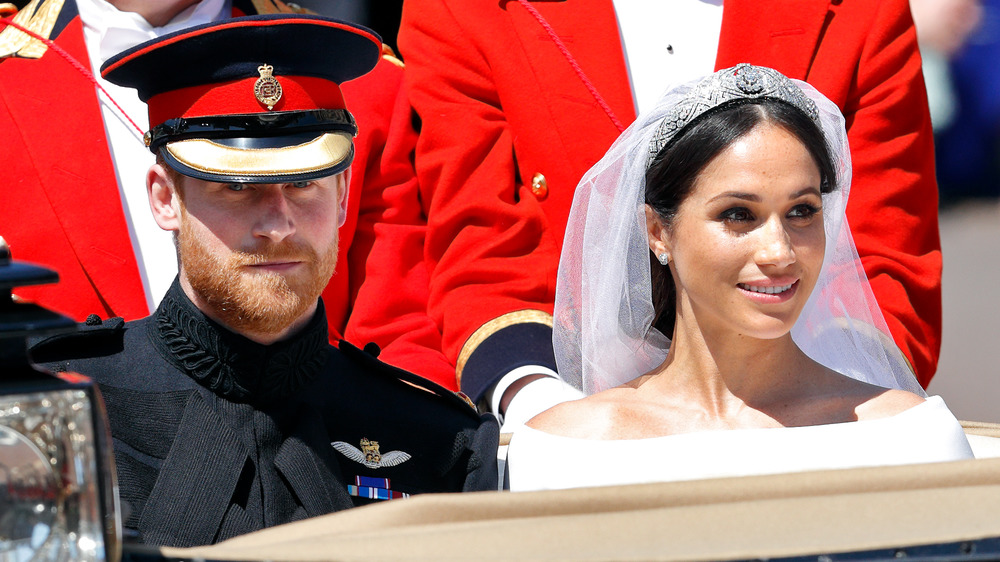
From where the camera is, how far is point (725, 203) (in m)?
1.98

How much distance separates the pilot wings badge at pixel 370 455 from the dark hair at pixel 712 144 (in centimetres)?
66

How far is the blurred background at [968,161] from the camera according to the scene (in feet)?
11.9

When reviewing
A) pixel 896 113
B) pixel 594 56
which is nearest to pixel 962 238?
pixel 896 113

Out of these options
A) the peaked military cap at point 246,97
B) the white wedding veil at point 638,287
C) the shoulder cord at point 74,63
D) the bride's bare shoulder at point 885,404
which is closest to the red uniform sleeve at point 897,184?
the white wedding veil at point 638,287

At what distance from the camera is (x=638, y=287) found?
7.25 feet

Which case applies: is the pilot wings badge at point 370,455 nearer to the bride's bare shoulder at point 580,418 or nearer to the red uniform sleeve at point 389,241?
the bride's bare shoulder at point 580,418

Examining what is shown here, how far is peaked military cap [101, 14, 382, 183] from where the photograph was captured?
6.32 feet

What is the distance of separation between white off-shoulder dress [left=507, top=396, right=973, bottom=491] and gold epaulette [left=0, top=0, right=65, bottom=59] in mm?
1579

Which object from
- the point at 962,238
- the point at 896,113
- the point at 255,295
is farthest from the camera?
the point at 962,238

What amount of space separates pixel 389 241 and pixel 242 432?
87 cm

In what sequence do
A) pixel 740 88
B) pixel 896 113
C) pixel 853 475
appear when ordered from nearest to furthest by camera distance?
pixel 853 475 < pixel 740 88 < pixel 896 113

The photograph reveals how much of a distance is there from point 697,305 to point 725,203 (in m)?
0.22

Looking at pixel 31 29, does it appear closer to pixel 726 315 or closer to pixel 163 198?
pixel 163 198

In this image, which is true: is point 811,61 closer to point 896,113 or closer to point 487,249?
point 896,113
